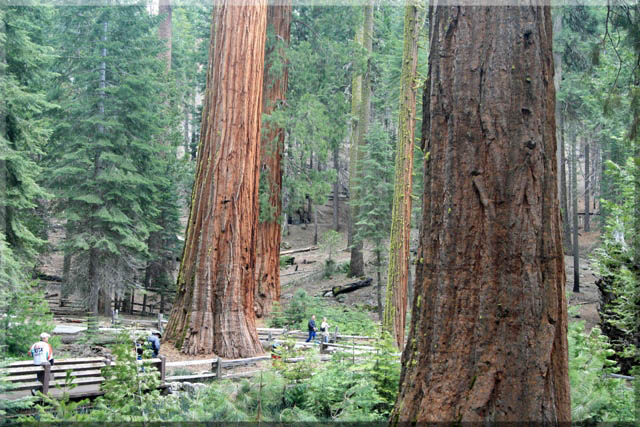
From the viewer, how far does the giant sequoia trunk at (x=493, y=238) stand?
343 centimetres

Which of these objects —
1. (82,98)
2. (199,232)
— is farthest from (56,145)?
(199,232)

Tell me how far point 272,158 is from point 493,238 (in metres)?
17.9

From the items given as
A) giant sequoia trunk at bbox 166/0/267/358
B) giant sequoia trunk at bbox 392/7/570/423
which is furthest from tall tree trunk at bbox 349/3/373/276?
giant sequoia trunk at bbox 392/7/570/423

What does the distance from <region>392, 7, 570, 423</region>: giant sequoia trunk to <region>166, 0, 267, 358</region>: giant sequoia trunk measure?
9119 mm

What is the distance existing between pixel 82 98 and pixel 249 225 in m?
12.9

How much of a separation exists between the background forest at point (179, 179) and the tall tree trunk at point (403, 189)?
0.79 feet

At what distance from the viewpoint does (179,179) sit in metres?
29.4

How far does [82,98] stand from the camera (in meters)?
21.9

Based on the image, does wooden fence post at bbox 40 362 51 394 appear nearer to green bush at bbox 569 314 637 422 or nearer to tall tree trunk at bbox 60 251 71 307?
green bush at bbox 569 314 637 422

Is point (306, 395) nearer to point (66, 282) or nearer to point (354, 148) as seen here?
point (66, 282)

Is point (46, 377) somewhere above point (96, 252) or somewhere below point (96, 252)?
below

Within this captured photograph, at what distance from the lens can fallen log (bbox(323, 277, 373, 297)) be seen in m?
28.0

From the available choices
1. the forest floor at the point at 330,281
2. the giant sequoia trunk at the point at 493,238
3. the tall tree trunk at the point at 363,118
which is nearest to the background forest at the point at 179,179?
the tall tree trunk at the point at 363,118

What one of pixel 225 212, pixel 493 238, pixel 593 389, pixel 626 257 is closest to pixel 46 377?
pixel 225 212
